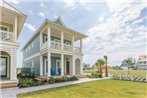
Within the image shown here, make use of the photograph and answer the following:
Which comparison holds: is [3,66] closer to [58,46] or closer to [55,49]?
[55,49]

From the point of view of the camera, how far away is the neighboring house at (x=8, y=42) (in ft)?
35.3

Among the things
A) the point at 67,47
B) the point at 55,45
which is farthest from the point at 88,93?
the point at 67,47

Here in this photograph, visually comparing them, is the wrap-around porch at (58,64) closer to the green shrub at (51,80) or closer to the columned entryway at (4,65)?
the green shrub at (51,80)

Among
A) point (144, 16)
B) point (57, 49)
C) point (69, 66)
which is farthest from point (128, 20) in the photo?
point (69, 66)

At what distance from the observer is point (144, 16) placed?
1195 centimetres

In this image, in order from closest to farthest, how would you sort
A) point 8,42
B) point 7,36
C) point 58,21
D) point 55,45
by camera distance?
1. point 8,42
2. point 7,36
3. point 55,45
4. point 58,21

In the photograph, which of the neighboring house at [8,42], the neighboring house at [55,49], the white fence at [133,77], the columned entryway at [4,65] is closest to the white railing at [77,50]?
the neighboring house at [55,49]

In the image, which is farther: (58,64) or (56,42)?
(58,64)

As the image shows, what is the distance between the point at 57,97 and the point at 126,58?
78.7ft

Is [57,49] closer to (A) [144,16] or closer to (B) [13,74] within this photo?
(B) [13,74]

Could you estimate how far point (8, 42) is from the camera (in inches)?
432

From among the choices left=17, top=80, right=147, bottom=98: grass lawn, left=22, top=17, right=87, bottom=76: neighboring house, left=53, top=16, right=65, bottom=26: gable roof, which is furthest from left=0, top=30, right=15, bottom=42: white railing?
left=53, top=16, right=65, bottom=26: gable roof

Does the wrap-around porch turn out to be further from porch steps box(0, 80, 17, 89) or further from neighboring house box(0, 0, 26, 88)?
porch steps box(0, 80, 17, 89)

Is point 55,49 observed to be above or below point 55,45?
below
